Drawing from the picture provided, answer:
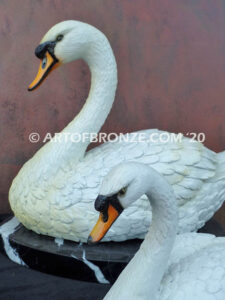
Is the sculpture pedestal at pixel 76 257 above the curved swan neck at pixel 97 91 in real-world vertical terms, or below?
below

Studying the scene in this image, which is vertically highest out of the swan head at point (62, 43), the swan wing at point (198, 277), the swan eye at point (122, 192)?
the swan head at point (62, 43)

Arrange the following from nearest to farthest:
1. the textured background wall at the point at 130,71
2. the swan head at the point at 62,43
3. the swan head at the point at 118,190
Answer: the swan head at the point at 118,190
the swan head at the point at 62,43
the textured background wall at the point at 130,71

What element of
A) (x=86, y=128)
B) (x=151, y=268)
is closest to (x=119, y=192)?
(x=151, y=268)

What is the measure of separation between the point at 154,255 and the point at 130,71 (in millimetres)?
896

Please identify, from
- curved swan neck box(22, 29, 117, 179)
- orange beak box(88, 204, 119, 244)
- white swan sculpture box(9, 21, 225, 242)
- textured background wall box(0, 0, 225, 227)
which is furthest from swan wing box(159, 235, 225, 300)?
textured background wall box(0, 0, 225, 227)

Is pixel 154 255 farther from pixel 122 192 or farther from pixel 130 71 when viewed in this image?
pixel 130 71

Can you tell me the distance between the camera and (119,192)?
0.67m

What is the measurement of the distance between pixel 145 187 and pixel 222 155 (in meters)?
0.55

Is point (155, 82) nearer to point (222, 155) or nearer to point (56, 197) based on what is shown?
point (222, 155)

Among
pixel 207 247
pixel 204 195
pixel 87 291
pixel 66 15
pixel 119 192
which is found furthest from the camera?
pixel 66 15

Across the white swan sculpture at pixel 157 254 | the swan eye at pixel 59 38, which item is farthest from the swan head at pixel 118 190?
the swan eye at pixel 59 38

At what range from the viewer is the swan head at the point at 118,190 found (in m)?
0.66

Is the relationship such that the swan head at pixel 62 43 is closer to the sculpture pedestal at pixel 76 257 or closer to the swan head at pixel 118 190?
the sculpture pedestal at pixel 76 257

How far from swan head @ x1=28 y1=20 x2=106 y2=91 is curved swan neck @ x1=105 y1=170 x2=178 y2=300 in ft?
1.81
